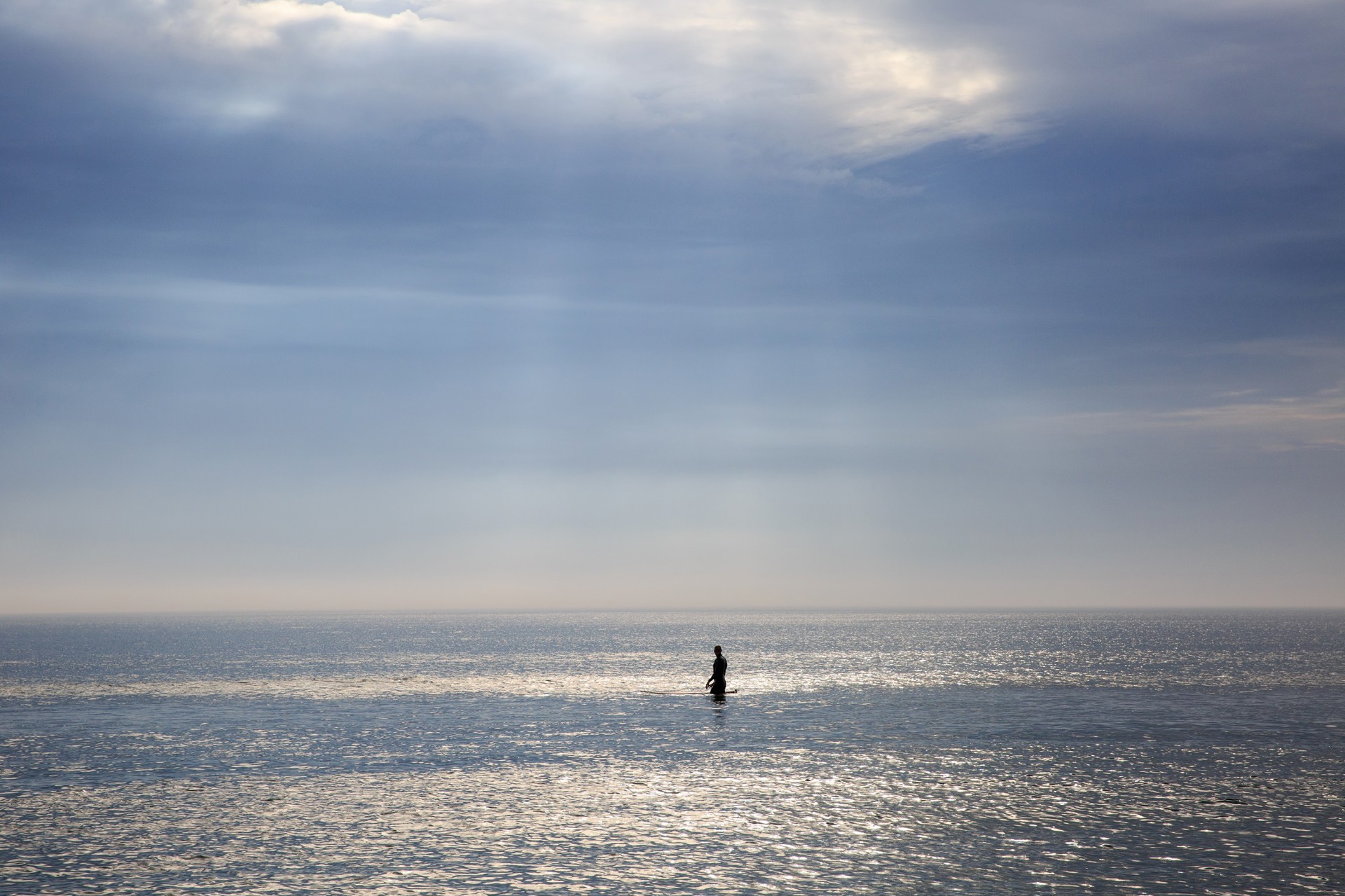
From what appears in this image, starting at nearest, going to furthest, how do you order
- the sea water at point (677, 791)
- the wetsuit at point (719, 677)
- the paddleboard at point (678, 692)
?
→ the sea water at point (677, 791), the wetsuit at point (719, 677), the paddleboard at point (678, 692)

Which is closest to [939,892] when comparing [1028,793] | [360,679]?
[1028,793]

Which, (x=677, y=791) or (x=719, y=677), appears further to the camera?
(x=719, y=677)

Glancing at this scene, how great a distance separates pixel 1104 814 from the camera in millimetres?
30188

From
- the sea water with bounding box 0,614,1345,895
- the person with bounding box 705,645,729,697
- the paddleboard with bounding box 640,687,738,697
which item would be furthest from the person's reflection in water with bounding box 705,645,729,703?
the paddleboard with bounding box 640,687,738,697

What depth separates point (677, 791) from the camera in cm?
3400

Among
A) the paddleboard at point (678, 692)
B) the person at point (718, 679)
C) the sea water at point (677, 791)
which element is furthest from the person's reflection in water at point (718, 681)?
the paddleboard at point (678, 692)

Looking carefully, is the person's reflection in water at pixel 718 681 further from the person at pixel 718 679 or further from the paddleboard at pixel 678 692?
the paddleboard at pixel 678 692

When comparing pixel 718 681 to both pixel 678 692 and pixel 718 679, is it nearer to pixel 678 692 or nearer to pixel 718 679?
pixel 718 679

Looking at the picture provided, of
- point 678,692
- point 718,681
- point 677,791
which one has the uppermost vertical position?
point 677,791

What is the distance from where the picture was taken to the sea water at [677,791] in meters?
24.2

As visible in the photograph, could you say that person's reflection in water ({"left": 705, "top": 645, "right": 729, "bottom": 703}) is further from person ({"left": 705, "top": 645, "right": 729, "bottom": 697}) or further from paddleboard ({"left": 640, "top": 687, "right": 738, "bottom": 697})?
paddleboard ({"left": 640, "top": 687, "right": 738, "bottom": 697})

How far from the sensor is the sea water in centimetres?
2419

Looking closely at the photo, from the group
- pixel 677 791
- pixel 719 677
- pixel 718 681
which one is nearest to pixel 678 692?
pixel 718 681

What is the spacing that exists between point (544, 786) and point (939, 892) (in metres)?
16.6
